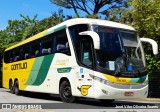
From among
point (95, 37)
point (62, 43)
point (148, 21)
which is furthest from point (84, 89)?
point (148, 21)

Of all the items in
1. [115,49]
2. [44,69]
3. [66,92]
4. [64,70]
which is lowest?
[66,92]

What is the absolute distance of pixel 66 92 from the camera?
1516 centimetres

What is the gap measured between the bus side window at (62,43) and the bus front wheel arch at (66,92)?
4.36 ft

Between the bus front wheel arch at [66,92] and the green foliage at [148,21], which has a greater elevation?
the green foliage at [148,21]

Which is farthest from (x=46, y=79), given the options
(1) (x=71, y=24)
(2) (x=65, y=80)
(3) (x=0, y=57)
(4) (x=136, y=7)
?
(3) (x=0, y=57)

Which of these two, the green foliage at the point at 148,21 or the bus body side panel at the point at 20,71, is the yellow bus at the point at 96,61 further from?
the green foliage at the point at 148,21

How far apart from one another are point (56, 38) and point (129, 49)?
3.86 meters

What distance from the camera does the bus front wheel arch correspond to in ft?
48.9

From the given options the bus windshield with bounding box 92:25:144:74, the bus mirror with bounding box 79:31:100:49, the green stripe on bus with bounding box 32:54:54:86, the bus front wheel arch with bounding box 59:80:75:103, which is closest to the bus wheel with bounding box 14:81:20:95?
the green stripe on bus with bounding box 32:54:54:86

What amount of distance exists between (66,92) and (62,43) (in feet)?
→ 6.91

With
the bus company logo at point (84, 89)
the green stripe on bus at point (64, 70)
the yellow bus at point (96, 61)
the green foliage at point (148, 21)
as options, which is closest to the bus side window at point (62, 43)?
the yellow bus at point (96, 61)

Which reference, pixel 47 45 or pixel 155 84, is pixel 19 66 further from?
pixel 155 84

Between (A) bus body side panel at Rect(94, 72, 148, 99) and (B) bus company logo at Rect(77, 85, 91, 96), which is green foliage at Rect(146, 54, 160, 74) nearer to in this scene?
(A) bus body side panel at Rect(94, 72, 148, 99)

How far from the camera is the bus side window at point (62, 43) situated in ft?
49.4
